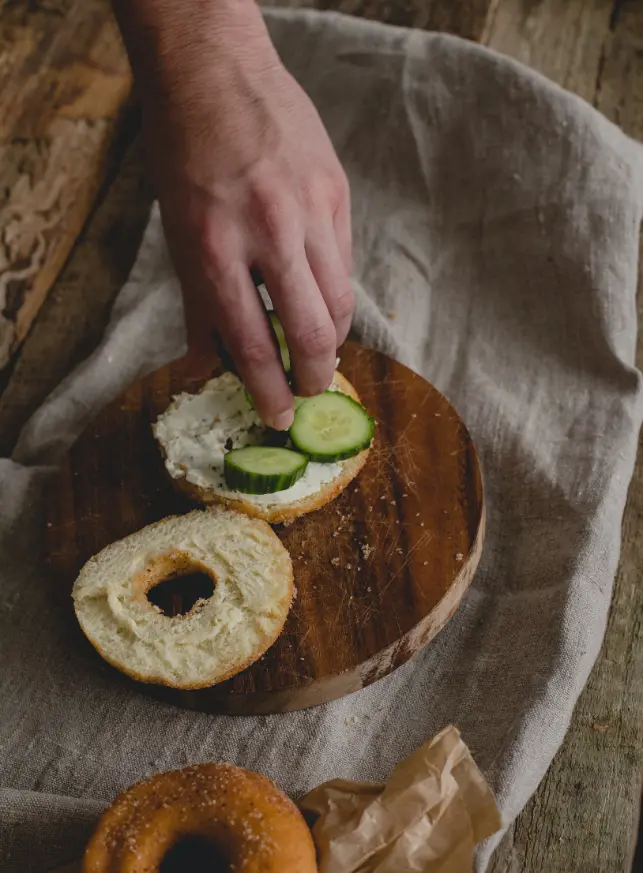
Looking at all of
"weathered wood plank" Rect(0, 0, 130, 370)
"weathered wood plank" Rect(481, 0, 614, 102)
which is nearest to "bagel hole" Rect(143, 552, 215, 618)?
"weathered wood plank" Rect(0, 0, 130, 370)

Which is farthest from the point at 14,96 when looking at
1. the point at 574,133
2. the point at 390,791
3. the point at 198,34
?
the point at 390,791

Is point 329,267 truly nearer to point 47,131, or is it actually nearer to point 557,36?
point 47,131

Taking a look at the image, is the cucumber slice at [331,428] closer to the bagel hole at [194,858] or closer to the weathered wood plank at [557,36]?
the bagel hole at [194,858]

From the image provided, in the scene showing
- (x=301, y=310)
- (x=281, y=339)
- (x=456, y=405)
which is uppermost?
(x=301, y=310)

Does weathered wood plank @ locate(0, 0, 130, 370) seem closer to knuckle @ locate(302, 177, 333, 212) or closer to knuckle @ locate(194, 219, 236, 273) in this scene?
knuckle @ locate(194, 219, 236, 273)

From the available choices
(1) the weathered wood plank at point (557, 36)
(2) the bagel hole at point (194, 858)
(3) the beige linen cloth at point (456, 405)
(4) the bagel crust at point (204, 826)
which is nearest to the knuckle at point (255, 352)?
(3) the beige linen cloth at point (456, 405)

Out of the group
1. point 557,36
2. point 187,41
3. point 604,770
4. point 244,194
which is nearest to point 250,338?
point 244,194
